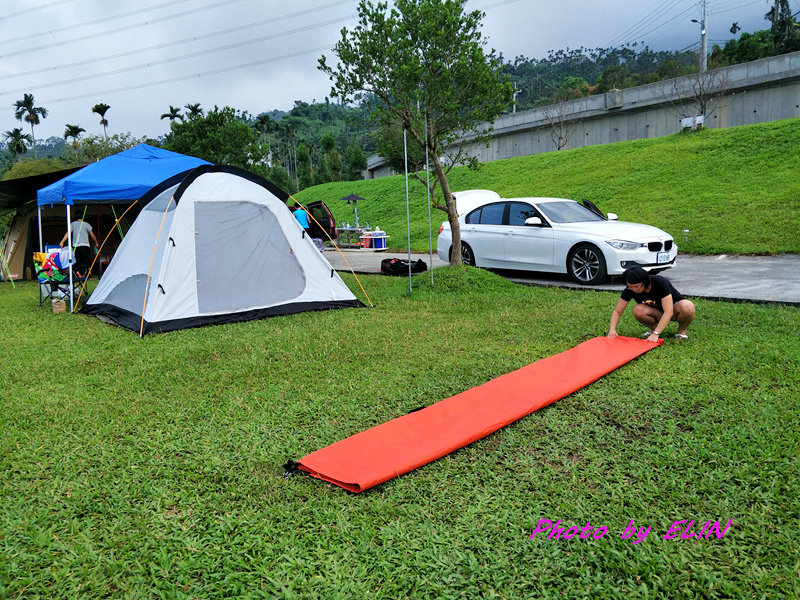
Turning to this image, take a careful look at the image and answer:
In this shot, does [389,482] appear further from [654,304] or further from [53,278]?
[53,278]

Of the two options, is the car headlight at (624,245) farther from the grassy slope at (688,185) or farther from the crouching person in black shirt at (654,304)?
the grassy slope at (688,185)

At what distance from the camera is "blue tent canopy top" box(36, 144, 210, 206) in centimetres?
917

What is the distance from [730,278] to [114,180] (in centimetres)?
1069

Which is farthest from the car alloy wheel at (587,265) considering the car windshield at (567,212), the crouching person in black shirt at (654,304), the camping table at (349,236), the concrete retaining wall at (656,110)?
the concrete retaining wall at (656,110)

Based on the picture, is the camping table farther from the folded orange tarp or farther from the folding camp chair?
the folded orange tarp

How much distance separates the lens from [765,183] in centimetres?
1556

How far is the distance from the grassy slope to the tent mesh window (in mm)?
10561

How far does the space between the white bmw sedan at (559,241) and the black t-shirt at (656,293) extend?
3.57m

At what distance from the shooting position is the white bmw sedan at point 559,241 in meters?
8.85

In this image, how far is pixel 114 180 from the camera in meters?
9.59

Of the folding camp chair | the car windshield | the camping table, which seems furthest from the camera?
the camping table

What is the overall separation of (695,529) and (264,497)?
80.2 inches

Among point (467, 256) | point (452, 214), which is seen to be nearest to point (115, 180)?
point (452, 214)

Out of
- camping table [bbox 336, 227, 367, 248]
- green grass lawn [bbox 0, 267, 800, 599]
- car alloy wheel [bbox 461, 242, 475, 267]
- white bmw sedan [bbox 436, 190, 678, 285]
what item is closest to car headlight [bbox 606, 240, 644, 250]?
white bmw sedan [bbox 436, 190, 678, 285]
